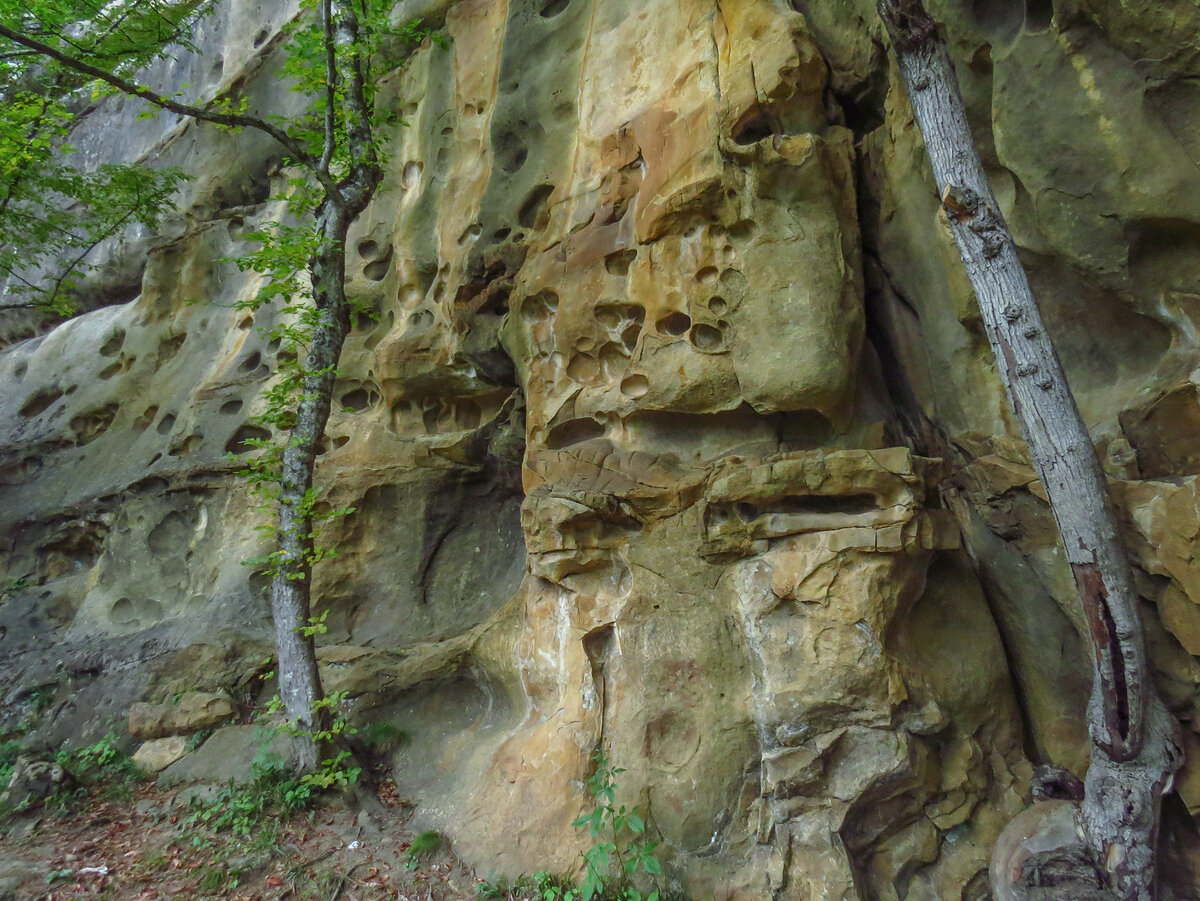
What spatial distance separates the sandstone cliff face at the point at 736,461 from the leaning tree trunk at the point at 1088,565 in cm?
45

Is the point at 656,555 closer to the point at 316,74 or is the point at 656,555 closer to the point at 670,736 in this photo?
the point at 670,736

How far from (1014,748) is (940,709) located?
0.69 metres

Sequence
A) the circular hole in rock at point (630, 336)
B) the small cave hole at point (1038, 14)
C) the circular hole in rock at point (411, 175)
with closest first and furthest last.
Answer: the small cave hole at point (1038, 14) → the circular hole in rock at point (630, 336) → the circular hole in rock at point (411, 175)

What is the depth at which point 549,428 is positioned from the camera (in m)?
6.07

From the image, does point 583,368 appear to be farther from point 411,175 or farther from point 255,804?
point 411,175

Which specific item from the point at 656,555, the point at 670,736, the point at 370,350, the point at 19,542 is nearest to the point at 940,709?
the point at 670,736

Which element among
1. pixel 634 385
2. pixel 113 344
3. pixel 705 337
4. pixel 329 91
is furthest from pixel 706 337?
pixel 113 344

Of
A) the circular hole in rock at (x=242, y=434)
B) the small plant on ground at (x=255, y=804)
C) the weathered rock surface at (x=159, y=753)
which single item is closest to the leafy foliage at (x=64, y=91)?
the circular hole in rock at (x=242, y=434)

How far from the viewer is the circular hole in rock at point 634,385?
559 centimetres

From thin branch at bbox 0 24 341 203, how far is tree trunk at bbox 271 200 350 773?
0.82 m

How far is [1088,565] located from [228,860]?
18.2 feet

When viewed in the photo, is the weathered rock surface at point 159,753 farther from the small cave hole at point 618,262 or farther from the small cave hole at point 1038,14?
the small cave hole at point 1038,14

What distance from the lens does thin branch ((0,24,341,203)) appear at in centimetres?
504

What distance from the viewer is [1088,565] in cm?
345
